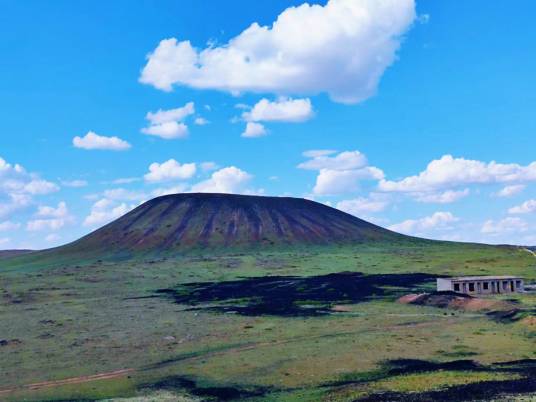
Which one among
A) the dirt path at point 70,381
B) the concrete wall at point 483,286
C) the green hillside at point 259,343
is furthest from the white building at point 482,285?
the dirt path at point 70,381

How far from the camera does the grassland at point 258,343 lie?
45344mm

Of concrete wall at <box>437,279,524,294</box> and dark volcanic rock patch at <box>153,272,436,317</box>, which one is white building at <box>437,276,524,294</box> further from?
dark volcanic rock patch at <box>153,272,436,317</box>

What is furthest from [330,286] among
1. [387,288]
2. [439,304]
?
[439,304]

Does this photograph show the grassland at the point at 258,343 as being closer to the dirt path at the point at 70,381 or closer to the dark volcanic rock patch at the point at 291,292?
the dirt path at the point at 70,381

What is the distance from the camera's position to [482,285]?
9819cm

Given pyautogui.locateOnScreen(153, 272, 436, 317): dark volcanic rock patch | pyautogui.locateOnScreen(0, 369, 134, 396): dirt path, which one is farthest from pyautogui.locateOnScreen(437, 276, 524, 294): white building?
pyautogui.locateOnScreen(0, 369, 134, 396): dirt path

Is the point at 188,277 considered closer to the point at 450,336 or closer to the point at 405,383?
the point at 450,336

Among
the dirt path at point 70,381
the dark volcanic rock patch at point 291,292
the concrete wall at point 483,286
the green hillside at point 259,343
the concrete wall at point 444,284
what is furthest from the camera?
the concrete wall at point 483,286

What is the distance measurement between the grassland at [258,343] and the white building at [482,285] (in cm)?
657

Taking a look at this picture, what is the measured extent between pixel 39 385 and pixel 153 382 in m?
9.56

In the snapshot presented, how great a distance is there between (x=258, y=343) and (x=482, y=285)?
51.4 meters

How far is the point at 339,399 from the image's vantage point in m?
40.8

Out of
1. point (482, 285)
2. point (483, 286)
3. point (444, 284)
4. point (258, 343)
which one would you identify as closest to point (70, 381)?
point (258, 343)

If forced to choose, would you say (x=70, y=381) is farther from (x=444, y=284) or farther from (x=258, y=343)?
(x=444, y=284)
